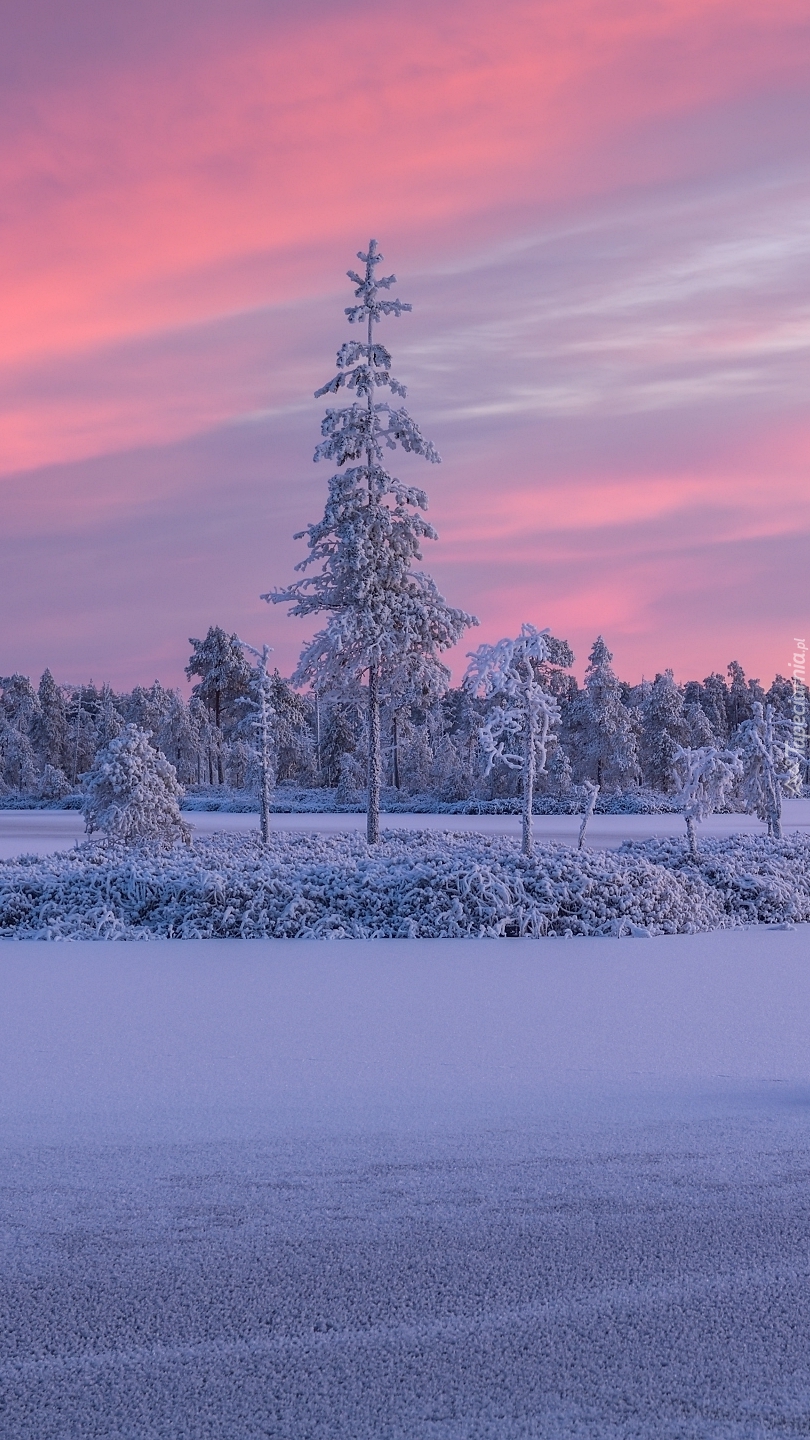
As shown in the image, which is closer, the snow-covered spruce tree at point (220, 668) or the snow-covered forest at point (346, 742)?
the snow-covered forest at point (346, 742)

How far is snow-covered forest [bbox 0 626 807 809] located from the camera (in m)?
61.3

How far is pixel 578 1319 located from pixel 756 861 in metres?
17.8

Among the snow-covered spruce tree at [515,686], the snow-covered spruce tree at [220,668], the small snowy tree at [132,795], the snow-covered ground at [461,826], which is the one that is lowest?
the snow-covered ground at [461,826]

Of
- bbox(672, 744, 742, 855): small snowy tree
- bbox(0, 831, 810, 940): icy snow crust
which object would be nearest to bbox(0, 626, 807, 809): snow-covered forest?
bbox(672, 744, 742, 855): small snowy tree

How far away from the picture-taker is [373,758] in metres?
28.8

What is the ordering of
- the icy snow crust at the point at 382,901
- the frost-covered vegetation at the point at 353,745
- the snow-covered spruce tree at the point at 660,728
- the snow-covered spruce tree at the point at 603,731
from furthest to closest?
1. the snow-covered spruce tree at the point at 660,728
2. the snow-covered spruce tree at the point at 603,731
3. the frost-covered vegetation at the point at 353,745
4. the icy snow crust at the point at 382,901

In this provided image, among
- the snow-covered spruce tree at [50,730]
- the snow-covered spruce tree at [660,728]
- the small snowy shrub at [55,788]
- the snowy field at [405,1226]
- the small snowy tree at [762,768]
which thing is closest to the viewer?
the snowy field at [405,1226]

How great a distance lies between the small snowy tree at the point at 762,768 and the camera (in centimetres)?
3045

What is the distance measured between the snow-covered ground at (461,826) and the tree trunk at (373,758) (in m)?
4.91

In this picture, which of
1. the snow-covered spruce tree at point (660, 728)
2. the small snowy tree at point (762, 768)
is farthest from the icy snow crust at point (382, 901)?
the snow-covered spruce tree at point (660, 728)

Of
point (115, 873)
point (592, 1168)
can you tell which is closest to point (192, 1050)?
point (592, 1168)

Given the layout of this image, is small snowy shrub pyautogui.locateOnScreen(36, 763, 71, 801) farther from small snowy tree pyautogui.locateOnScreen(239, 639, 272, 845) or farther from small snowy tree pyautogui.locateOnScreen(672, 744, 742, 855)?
small snowy tree pyautogui.locateOnScreen(672, 744, 742, 855)

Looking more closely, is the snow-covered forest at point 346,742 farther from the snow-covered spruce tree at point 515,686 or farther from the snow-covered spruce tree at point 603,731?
the snow-covered spruce tree at point 515,686

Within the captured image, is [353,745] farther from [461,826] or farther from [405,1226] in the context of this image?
[405,1226]
